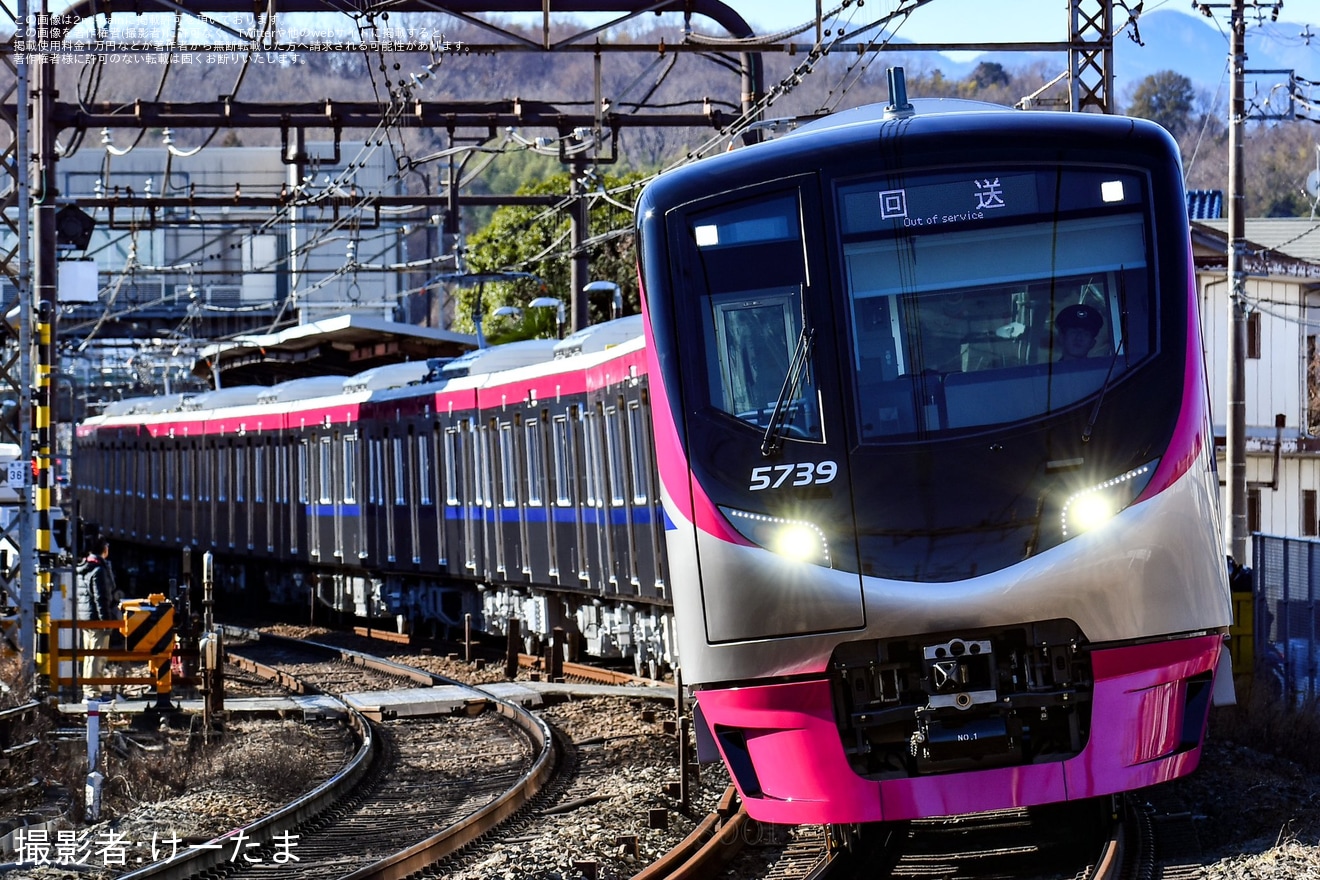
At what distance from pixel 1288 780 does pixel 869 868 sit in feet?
10.9

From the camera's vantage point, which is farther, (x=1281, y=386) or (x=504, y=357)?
(x=1281, y=386)

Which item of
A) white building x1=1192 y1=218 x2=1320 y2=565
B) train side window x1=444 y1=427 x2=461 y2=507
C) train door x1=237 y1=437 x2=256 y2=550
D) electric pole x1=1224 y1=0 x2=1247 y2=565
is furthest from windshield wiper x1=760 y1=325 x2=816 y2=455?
train door x1=237 y1=437 x2=256 y2=550

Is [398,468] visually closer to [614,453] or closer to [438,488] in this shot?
[438,488]

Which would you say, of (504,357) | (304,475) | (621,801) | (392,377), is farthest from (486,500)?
A: (621,801)

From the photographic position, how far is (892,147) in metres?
8.38

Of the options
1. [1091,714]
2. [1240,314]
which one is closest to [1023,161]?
[1091,714]

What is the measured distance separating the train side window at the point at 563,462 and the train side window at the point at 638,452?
219cm

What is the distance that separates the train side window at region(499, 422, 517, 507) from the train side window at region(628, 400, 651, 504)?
14.6ft

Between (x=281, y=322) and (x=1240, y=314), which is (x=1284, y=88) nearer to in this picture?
(x=1240, y=314)

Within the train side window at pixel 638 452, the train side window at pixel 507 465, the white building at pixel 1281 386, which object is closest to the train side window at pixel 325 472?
the train side window at pixel 507 465

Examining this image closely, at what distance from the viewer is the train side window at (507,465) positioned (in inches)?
812

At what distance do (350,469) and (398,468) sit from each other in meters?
2.06

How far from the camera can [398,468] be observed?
25.1 metres

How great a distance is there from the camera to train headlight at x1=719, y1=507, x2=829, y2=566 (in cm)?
804
